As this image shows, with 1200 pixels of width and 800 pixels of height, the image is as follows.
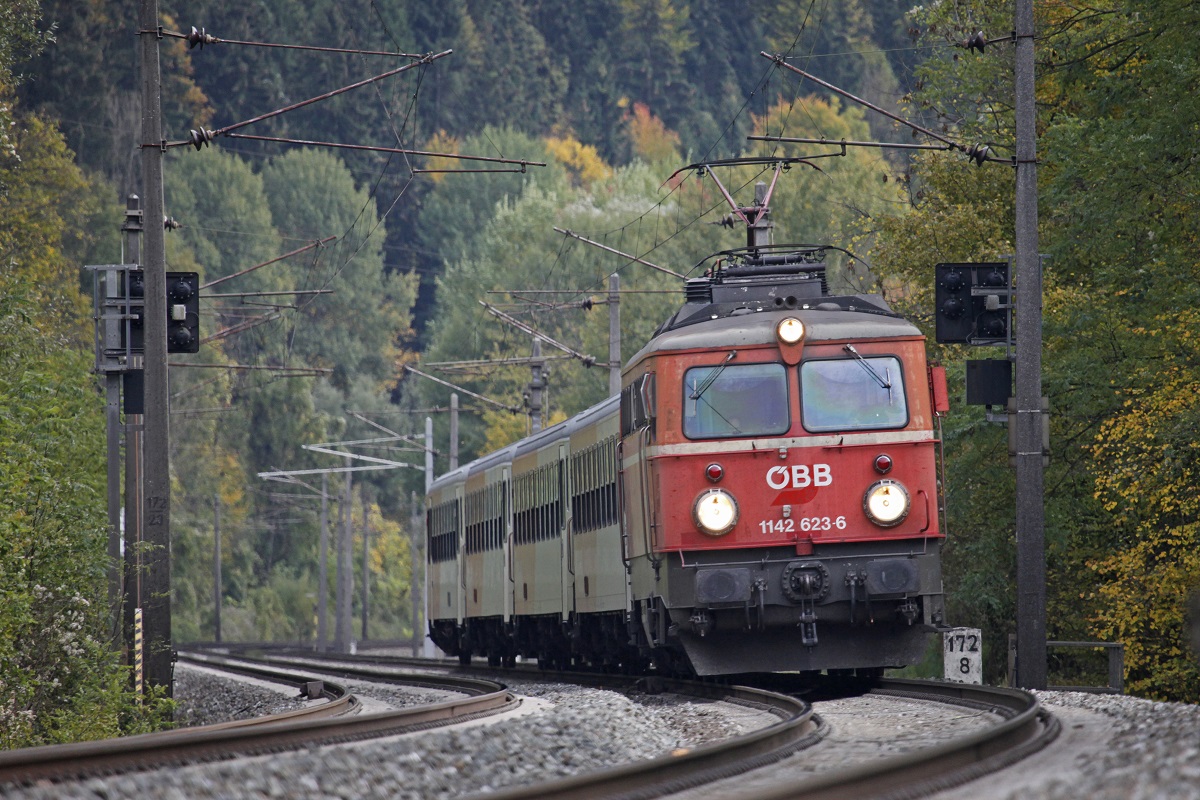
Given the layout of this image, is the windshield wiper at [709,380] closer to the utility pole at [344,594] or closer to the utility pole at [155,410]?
the utility pole at [155,410]

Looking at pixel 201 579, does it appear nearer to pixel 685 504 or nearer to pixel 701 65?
pixel 701 65

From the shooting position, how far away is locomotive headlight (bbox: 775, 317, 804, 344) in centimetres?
1591

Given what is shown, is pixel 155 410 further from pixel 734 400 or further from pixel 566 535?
pixel 734 400

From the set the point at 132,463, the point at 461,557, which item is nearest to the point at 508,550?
the point at 461,557

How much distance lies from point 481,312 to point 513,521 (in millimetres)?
43674

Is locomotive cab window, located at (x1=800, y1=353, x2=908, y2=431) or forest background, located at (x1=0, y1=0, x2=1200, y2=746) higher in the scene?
forest background, located at (x1=0, y1=0, x2=1200, y2=746)

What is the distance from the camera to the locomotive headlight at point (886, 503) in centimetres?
1550

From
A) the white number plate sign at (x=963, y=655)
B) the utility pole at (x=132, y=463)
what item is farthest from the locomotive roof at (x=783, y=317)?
the utility pole at (x=132, y=463)

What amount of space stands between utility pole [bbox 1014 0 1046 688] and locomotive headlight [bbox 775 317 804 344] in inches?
128

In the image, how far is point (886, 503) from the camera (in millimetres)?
15523

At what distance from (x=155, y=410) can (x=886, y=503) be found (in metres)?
8.13

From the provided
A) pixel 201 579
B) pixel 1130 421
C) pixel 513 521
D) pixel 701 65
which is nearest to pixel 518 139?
pixel 701 65

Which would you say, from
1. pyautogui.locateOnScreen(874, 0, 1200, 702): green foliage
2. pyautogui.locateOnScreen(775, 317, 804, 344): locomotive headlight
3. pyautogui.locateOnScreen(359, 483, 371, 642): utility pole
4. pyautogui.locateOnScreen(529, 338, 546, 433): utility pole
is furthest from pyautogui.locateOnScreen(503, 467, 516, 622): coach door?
pyautogui.locateOnScreen(359, 483, 371, 642): utility pole

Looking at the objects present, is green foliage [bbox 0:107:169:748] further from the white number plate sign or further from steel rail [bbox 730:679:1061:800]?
steel rail [bbox 730:679:1061:800]
